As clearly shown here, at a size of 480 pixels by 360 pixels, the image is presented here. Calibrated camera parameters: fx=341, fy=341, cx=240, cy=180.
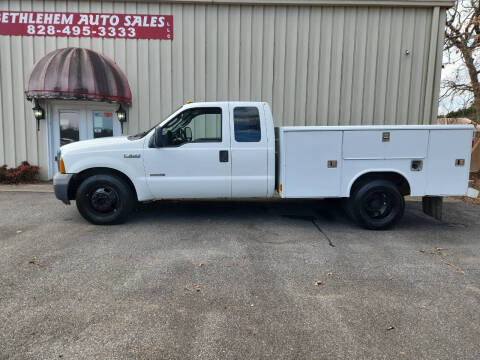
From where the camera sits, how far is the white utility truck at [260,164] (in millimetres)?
5570

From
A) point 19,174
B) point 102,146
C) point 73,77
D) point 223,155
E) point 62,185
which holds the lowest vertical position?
point 19,174

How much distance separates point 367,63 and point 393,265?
322 inches

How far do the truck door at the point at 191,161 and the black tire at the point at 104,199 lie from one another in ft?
1.63

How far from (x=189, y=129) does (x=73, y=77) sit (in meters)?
5.16

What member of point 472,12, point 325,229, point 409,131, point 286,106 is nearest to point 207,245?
point 325,229

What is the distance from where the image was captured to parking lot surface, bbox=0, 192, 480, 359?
2.68m

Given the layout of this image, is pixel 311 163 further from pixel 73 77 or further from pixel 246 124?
pixel 73 77

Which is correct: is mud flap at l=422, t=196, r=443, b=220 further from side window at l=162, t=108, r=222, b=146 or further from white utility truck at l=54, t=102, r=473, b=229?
side window at l=162, t=108, r=222, b=146

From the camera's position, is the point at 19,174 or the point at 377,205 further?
the point at 19,174

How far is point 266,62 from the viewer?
10648 millimetres

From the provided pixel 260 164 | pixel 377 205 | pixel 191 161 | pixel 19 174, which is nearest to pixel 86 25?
pixel 19 174

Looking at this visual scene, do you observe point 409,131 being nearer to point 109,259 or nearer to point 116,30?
point 109,259

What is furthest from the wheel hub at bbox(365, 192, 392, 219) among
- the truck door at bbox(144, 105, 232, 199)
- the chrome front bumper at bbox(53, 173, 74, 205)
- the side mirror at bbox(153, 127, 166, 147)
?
the chrome front bumper at bbox(53, 173, 74, 205)

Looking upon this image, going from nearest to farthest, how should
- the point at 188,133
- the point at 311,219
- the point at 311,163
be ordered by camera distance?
the point at 311,163, the point at 188,133, the point at 311,219
